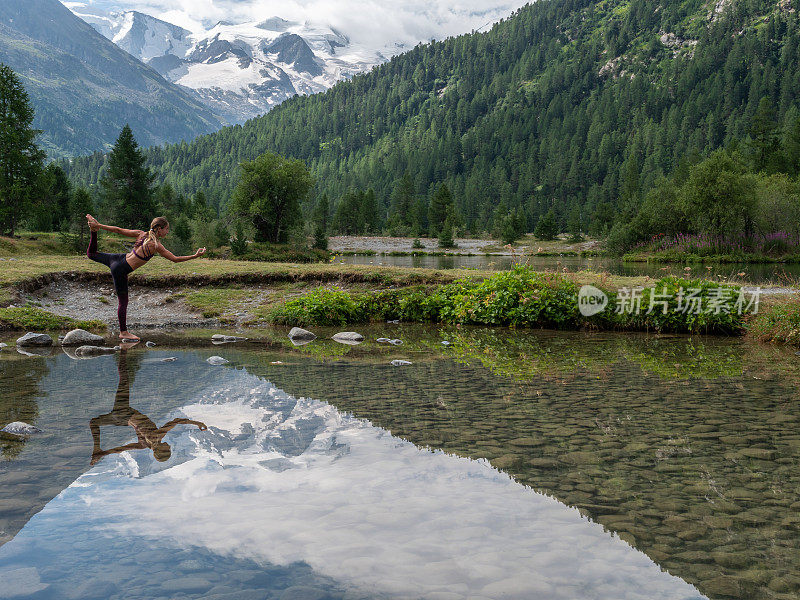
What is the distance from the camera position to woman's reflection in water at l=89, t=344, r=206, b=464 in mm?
6973

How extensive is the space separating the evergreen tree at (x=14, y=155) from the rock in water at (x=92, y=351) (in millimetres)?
40724

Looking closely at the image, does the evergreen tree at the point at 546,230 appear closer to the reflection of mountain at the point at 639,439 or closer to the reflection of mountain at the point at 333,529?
the reflection of mountain at the point at 639,439

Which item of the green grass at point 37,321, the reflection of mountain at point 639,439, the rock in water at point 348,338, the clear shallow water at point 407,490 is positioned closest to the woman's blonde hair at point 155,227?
the clear shallow water at point 407,490

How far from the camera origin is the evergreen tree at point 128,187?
7081cm

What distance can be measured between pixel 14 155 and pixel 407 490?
54.4 metres

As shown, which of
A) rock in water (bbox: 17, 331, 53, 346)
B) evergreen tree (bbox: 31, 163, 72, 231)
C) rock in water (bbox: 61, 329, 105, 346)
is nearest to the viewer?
rock in water (bbox: 17, 331, 53, 346)

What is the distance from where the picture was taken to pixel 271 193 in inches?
2309

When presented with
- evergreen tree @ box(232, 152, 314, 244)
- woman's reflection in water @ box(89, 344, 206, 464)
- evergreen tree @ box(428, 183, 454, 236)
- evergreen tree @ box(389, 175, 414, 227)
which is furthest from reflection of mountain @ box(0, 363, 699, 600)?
evergreen tree @ box(389, 175, 414, 227)

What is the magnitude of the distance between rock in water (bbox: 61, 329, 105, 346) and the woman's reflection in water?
21.1 feet

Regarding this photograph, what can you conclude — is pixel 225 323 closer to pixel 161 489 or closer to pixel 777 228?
pixel 161 489

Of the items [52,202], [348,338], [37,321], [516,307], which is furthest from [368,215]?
[348,338]

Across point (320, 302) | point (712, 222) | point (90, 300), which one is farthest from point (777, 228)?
point (90, 300)

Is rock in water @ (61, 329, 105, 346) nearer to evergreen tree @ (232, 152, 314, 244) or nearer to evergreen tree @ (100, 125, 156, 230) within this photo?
evergreen tree @ (232, 152, 314, 244)

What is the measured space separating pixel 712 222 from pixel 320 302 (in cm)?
6085
